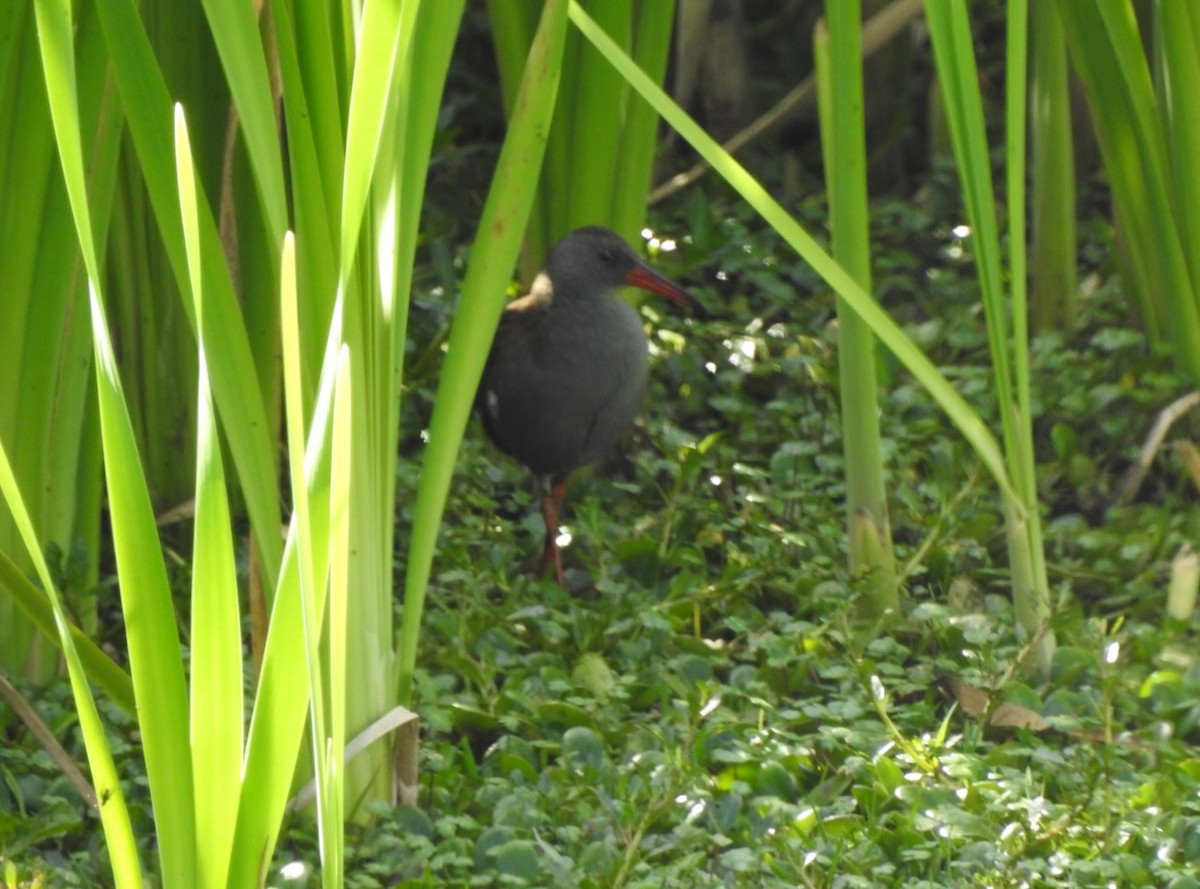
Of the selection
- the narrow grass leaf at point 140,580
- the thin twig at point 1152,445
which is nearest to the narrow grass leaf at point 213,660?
the narrow grass leaf at point 140,580

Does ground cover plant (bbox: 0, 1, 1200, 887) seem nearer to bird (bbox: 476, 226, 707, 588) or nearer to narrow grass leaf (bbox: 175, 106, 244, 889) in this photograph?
bird (bbox: 476, 226, 707, 588)

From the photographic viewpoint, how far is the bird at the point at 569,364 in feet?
10.6

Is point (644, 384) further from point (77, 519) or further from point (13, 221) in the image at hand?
point (13, 221)

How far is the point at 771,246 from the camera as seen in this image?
4.12m

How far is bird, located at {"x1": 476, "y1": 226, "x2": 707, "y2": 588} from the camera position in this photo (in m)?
3.22

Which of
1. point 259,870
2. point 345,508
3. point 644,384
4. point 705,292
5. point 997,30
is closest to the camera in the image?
point 345,508

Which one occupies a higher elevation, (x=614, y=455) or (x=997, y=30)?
(x=997, y=30)

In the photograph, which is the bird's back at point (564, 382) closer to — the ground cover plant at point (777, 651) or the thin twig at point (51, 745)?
the ground cover plant at point (777, 651)

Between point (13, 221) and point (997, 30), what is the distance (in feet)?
10.9

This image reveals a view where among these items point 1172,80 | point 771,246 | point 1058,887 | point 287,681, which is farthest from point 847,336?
point 771,246

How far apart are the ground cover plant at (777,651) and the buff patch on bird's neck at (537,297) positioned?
19 centimetres

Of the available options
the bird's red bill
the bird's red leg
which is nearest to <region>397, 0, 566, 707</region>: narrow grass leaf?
the bird's red leg

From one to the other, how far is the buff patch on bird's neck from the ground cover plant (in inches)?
7.5

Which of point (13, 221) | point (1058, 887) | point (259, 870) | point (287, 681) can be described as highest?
point (13, 221)
